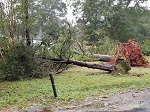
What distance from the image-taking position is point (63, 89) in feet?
33.9

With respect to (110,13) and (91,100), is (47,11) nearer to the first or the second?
(110,13)

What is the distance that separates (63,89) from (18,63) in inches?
125

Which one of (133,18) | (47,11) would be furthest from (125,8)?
(47,11)

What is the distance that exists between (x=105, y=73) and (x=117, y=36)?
83.0 feet

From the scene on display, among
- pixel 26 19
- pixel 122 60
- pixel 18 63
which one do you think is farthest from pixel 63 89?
pixel 26 19

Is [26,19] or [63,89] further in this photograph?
[26,19]

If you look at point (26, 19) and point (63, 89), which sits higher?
point (26, 19)

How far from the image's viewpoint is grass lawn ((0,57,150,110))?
8727 mm

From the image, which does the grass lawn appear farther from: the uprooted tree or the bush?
the uprooted tree

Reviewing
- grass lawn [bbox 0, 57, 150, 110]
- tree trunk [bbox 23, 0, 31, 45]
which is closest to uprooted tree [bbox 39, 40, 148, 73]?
grass lawn [bbox 0, 57, 150, 110]

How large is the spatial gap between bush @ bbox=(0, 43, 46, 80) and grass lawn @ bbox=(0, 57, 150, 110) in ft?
1.61

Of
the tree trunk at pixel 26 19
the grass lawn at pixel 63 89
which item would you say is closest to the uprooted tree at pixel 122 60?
the grass lawn at pixel 63 89

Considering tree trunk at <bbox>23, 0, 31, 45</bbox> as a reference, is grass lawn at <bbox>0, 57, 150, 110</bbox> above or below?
below

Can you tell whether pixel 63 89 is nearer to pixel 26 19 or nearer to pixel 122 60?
pixel 122 60
